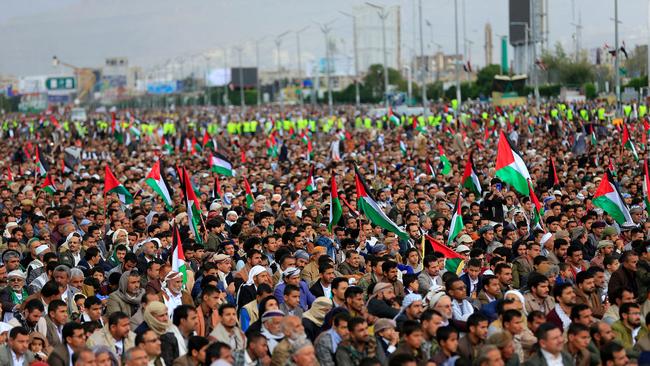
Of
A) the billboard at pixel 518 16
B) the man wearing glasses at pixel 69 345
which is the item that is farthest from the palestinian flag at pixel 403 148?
the billboard at pixel 518 16

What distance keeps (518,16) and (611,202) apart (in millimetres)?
120265

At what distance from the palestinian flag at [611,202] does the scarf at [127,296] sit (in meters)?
6.99

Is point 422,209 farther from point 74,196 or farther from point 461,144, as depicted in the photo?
point 461,144

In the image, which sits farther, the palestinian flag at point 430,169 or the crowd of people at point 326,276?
the palestinian flag at point 430,169

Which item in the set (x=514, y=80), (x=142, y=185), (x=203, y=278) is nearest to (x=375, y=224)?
(x=203, y=278)

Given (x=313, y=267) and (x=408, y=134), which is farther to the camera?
(x=408, y=134)

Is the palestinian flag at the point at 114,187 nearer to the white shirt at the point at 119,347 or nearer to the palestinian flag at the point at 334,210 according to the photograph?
the palestinian flag at the point at 334,210

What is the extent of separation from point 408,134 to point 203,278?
34232 mm

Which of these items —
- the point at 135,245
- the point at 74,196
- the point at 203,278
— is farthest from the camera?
the point at 74,196

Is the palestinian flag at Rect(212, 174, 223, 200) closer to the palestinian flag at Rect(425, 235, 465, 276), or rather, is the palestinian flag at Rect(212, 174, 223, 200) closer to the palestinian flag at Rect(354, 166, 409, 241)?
the palestinian flag at Rect(354, 166, 409, 241)

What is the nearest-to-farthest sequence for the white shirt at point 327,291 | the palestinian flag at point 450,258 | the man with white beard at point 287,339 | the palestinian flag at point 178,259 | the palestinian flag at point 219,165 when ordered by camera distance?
the man with white beard at point 287,339 < the white shirt at point 327,291 < the palestinian flag at point 178,259 < the palestinian flag at point 450,258 < the palestinian flag at point 219,165

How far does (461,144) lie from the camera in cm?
3550

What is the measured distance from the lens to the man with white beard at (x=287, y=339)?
338 inches

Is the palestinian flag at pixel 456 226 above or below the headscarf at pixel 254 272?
below
